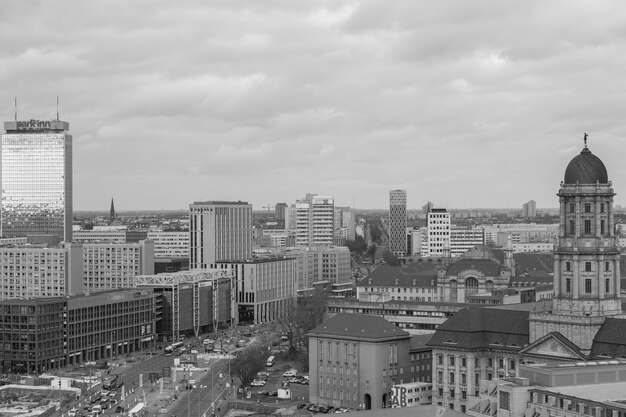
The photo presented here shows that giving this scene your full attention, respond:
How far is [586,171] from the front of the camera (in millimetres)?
99938

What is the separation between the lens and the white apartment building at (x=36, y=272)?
185875mm

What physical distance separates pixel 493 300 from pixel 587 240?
43293 millimetres

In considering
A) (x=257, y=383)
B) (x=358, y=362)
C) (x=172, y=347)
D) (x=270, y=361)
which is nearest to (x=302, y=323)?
(x=270, y=361)

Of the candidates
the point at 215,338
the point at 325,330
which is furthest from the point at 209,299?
the point at 325,330

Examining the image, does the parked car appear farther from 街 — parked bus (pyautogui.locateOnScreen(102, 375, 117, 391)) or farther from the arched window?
the arched window

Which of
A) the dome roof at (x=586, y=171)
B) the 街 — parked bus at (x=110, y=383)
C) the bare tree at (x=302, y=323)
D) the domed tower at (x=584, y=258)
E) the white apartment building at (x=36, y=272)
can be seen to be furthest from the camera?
the white apartment building at (x=36, y=272)

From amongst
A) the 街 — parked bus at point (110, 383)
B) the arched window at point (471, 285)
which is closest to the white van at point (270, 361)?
the 街 — parked bus at point (110, 383)

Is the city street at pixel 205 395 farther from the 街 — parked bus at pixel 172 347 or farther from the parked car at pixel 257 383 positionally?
the 街 — parked bus at pixel 172 347

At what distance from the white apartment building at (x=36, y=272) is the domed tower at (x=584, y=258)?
331ft

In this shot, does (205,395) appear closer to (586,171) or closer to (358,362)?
(358,362)

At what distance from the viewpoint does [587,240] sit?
326 feet

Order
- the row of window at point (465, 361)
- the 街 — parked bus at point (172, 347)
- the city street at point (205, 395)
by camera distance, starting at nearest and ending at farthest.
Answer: the row of window at point (465, 361), the city street at point (205, 395), the 街 — parked bus at point (172, 347)

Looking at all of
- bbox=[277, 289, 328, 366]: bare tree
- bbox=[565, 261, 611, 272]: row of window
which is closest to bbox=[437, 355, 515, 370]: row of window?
bbox=[565, 261, 611, 272]: row of window

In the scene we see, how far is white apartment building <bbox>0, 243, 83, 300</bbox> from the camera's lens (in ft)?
610
